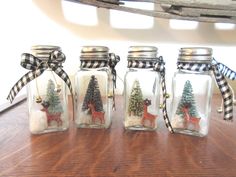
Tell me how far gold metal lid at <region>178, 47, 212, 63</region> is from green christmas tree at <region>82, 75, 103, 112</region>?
159 mm

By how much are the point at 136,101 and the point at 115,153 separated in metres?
0.12

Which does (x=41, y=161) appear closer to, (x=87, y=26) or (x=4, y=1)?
(x=87, y=26)

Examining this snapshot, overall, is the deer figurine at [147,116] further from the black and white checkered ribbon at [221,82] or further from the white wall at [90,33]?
the white wall at [90,33]

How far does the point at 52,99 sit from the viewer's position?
0.43 m

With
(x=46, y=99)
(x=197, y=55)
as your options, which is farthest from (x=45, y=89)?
(x=197, y=55)

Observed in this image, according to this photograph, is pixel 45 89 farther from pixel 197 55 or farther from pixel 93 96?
pixel 197 55

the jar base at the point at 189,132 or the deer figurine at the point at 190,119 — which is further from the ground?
the deer figurine at the point at 190,119

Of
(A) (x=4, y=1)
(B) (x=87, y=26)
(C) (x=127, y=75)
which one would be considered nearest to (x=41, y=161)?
(C) (x=127, y=75)

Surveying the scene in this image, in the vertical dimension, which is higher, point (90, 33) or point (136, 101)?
point (90, 33)

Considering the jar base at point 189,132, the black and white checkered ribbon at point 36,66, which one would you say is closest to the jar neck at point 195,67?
the jar base at point 189,132

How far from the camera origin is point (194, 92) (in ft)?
1.40

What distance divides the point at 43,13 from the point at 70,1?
0.09 metres

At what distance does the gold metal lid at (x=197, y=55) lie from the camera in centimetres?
39

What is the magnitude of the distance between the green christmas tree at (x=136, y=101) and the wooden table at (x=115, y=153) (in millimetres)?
36
